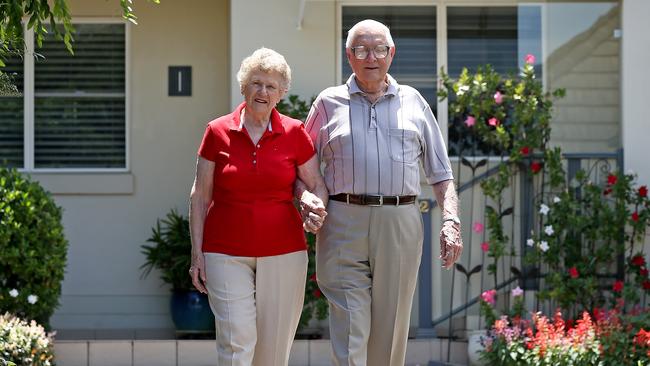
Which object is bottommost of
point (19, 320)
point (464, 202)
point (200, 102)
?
point (19, 320)

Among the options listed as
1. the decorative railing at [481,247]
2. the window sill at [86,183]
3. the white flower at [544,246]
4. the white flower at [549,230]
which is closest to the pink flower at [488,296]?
the decorative railing at [481,247]

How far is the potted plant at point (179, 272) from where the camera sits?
8.38 meters

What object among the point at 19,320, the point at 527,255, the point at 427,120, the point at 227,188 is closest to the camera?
the point at 227,188

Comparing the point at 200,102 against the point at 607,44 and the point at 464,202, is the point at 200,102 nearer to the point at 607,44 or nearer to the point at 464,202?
the point at 464,202

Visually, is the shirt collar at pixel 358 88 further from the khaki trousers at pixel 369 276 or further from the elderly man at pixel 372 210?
the khaki trousers at pixel 369 276

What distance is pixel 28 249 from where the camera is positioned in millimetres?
7363

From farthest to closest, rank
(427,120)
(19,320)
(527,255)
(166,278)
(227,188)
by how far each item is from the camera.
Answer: (166,278) → (527,255) → (19,320) → (427,120) → (227,188)

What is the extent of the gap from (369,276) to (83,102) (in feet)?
15.6

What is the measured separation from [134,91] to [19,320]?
258 centimetres

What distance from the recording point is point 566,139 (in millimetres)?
8297

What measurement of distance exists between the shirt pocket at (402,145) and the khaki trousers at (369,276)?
0.23m

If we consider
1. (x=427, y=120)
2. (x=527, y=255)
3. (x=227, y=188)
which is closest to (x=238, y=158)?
(x=227, y=188)

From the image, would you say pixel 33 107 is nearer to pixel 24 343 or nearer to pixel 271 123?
pixel 24 343

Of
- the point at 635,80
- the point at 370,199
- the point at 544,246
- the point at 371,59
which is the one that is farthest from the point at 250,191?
the point at 635,80
